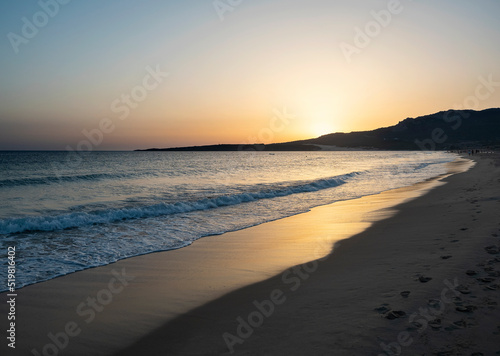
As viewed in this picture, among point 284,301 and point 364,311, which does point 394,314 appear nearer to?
point 364,311

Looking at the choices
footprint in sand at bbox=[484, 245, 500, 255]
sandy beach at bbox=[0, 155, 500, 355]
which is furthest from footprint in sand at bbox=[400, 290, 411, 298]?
footprint in sand at bbox=[484, 245, 500, 255]

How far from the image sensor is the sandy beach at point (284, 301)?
12.7ft

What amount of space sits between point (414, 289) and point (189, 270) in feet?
14.9

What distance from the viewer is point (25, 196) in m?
21.2

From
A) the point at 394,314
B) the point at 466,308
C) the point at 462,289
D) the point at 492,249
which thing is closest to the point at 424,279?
the point at 462,289

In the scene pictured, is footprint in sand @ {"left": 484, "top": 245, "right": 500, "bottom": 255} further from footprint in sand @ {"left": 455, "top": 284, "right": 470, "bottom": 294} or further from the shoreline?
footprint in sand @ {"left": 455, "top": 284, "right": 470, "bottom": 294}

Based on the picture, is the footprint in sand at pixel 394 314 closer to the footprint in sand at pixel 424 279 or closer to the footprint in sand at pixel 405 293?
the footprint in sand at pixel 405 293

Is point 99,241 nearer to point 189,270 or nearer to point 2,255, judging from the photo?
point 2,255

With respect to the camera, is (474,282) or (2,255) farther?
(2,255)

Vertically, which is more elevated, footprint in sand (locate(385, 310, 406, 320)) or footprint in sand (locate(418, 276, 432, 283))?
footprint in sand (locate(385, 310, 406, 320))

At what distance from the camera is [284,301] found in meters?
5.32

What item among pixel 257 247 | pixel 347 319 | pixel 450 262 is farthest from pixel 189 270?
pixel 450 262

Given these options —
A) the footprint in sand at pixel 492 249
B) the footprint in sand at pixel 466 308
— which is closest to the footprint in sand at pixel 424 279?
the footprint in sand at pixel 466 308

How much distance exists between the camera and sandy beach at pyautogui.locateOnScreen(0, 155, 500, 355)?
3.87m
